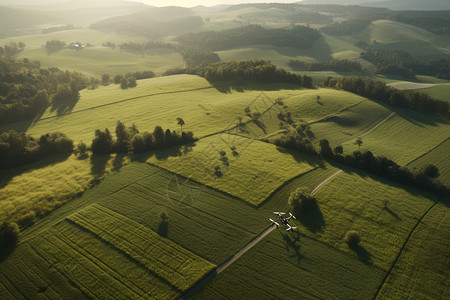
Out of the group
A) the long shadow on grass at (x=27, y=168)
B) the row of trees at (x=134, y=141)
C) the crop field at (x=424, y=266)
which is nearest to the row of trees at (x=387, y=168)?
the crop field at (x=424, y=266)

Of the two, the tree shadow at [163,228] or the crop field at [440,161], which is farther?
the crop field at [440,161]

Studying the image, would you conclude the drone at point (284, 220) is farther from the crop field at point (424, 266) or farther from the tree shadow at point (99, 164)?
the tree shadow at point (99, 164)

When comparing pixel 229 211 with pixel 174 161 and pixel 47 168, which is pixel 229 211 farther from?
pixel 47 168

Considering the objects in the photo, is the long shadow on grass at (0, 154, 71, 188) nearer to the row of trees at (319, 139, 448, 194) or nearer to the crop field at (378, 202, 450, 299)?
the row of trees at (319, 139, 448, 194)

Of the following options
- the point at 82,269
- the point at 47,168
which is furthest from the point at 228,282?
the point at 47,168

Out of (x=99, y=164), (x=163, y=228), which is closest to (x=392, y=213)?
(x=163, y=228)

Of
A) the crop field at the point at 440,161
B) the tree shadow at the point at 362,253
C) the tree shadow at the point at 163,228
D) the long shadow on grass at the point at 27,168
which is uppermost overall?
the long shadow on grass at the point at 27,168

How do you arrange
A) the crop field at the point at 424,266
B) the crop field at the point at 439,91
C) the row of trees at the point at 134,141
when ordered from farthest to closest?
the crop field at the point at 439,91
the row of trees at the point at 134,141
the crop field at the point at 424,266

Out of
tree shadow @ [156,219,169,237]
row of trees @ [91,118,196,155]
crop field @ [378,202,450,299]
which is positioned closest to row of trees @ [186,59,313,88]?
row of trees @ [91,118,196,155]
